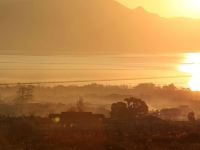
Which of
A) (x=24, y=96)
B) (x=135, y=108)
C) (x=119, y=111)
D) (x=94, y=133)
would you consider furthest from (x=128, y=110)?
(x=24, y=96)

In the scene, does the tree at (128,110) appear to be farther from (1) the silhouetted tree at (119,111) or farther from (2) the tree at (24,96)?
(2) the tree at (24,96)

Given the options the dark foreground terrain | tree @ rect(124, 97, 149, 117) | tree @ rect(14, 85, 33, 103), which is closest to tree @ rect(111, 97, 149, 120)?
tree @ rect(124, 97, 149, 117)

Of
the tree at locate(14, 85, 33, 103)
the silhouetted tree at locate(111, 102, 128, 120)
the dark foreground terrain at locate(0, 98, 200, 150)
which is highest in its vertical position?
the tree at locate(14, 85, 33, 103)

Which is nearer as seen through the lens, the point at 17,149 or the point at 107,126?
the point at 17,149

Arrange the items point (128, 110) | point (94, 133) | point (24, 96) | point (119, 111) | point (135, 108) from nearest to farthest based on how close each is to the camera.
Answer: point (94, 133) < point (119, 111) < point (128, 110) < point (135, 108) < point (24, 96)

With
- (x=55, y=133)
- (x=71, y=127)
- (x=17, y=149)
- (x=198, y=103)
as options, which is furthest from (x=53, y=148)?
(x=198, y=103)

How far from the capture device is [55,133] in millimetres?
20906

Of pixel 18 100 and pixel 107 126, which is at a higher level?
pixel 18 100

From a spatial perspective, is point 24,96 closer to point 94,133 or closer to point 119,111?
point 119,111

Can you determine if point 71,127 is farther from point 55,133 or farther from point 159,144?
point 159,144

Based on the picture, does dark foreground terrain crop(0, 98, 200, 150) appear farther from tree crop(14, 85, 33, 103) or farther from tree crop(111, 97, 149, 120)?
tree crop(14, 85, 33, 103)

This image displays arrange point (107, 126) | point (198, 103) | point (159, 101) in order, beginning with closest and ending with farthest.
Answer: point (107, 126)
point (198, 103)
point (159, 101)

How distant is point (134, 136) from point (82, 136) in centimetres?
236

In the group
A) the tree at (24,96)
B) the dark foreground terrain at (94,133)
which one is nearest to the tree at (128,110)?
the dark foreground terrain at (94,133)
